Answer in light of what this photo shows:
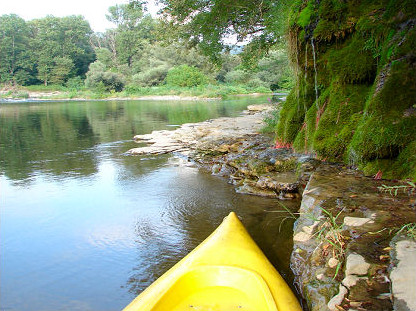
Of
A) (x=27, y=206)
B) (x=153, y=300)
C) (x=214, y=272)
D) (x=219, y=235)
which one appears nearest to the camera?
(x=153, y=300)

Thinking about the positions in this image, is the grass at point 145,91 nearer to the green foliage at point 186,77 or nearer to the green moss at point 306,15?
the green foliage at point 186,77

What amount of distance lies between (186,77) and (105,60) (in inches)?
796

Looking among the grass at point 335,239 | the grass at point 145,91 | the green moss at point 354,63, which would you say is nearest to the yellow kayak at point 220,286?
the grass at point 335,239

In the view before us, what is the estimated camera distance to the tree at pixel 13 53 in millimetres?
50438

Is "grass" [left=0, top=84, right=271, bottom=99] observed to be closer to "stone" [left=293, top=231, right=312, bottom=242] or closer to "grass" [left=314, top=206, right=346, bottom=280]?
"stone" [left=293, top=231, right=312, bottom=242]

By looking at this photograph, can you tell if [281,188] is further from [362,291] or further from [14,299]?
[14,299]

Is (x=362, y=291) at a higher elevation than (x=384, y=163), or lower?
lower

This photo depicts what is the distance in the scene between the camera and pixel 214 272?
8.61 ft

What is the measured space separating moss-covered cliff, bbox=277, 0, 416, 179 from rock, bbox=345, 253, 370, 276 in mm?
2021

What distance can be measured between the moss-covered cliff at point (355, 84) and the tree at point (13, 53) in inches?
2104

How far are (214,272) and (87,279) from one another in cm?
164

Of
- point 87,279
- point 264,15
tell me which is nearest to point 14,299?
point 87,279

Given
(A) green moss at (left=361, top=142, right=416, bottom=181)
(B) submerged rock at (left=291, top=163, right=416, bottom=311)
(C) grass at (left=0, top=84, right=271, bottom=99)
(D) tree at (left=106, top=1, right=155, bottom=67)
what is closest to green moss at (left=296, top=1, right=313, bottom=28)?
(A) green moss at (left=361, top=142, right=416, bottom=181)

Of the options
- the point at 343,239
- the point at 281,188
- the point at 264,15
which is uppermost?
the point at 264,15
